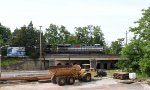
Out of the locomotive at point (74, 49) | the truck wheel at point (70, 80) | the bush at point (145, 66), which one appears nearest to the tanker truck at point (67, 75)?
the truck wheel at point (70, 80)

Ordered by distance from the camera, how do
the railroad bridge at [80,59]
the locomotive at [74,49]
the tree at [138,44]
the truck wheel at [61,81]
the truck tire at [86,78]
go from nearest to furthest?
the truck wheel at [61,81] < the truck tire at [86,78] < the tree at [138,44] < the railroad bridge at [80,59] < the locomotive at [74,49]

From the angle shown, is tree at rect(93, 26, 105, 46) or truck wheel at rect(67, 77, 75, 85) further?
tree at rect(93, 26, 105, 46)

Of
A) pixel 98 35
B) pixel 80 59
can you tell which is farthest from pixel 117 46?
pixel 80 59

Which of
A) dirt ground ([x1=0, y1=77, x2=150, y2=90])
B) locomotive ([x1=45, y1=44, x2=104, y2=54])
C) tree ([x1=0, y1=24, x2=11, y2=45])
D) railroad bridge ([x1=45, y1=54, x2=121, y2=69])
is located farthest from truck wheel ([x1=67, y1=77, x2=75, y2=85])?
tree ([x1=0, y1=24, x2=11, y2=45])

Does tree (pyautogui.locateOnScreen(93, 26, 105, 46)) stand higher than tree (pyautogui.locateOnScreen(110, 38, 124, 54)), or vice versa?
tree (pyautogui.locateOnScreen(93, 26, 105, 46))

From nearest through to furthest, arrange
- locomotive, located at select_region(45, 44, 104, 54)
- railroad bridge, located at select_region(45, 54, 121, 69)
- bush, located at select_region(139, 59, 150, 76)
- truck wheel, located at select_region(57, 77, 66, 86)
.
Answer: truck wheel, located at select_region(57, 77, 66, 86), bush, located at select_region(139, 59, 150, 76), railroad bridge, located at select_region(45, 54, 121, 69), locomotive, located at select_region(45, 44, 104, 54)

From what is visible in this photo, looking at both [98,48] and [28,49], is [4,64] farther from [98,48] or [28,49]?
[98,48]

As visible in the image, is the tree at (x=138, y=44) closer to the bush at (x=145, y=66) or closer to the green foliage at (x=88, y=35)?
the bush at (x=145, y=66)

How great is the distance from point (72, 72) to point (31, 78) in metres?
6.42

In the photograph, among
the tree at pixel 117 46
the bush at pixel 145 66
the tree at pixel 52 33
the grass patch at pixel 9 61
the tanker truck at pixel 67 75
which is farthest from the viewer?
the tree at pixel 52 33

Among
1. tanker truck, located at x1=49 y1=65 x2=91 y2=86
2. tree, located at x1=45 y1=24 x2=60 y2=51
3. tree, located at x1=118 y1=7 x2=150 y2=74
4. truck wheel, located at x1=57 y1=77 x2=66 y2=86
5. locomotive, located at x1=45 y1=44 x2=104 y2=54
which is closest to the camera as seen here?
truck wheel, located at x1=57 y1=77 x2=66 y2=86

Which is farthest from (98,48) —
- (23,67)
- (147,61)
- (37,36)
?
(147,61)

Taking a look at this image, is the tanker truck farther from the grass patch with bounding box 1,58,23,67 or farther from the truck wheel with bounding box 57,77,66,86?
the grass patch with bounding box 1,58,23,67

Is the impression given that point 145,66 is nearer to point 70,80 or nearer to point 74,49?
point 70,80
